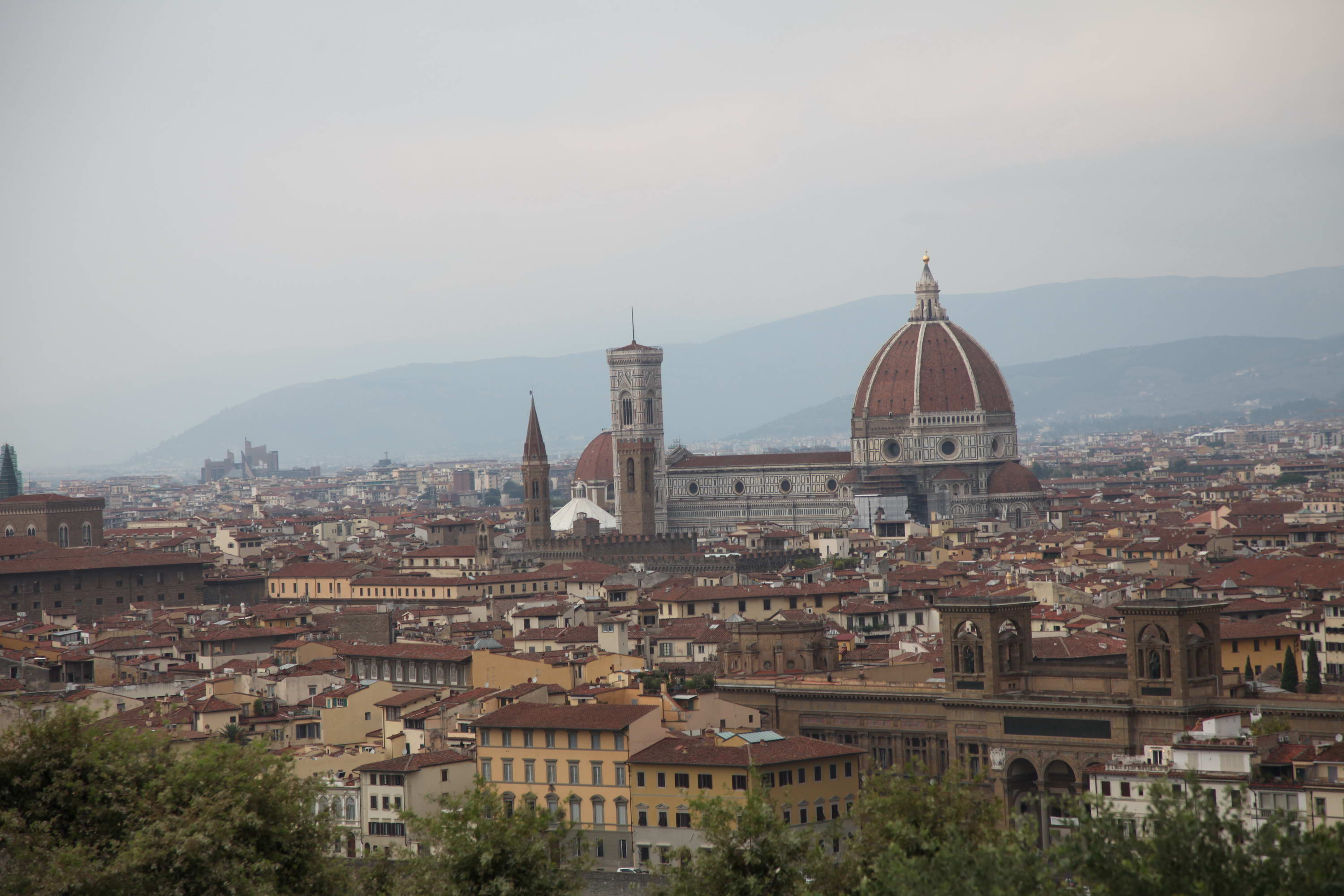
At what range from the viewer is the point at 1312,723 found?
141 feet

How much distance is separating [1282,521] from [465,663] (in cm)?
5767

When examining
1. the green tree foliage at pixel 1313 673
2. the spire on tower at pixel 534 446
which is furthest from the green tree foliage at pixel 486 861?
the spire on tower at pixel 534 446

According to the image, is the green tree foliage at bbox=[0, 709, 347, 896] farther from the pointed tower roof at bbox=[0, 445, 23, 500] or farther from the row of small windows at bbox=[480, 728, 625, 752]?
the pointed tower roof at bbox=[0, 445, 23, 500]

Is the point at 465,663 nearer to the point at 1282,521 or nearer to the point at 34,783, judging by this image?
the point at 34,783

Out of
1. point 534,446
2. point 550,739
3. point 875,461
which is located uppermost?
point 534,446

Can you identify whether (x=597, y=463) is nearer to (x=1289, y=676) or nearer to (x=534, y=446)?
(x=534, y=446)

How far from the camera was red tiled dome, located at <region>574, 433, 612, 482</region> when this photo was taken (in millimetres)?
161250

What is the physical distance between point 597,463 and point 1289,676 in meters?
114

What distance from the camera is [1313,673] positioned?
160ft

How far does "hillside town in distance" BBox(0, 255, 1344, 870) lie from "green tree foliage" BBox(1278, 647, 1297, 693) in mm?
97

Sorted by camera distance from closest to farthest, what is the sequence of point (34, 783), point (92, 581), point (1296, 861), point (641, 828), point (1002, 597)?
point (1296, 861), point (34, 783), point (641, 828), point (1002, 597), point (92, 581)

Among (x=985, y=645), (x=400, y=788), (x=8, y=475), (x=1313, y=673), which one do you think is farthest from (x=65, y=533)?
(x=1313, y=673)

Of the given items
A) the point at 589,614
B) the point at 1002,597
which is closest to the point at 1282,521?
the point at 589,614

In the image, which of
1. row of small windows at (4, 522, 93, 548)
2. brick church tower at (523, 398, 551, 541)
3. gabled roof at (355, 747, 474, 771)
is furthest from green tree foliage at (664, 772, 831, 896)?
brick church tower at (523, 398, 551, 541)
